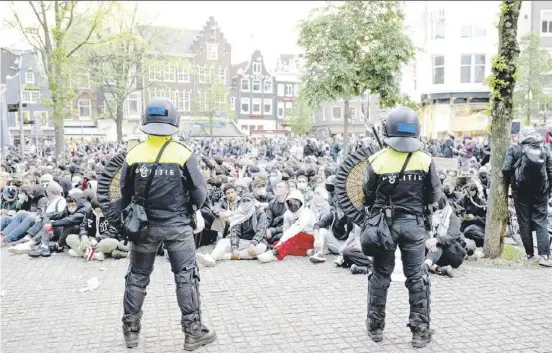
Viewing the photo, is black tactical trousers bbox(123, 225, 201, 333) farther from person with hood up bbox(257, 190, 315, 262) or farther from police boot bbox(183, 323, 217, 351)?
person with hood up bbox(257, 190, 315, 262)

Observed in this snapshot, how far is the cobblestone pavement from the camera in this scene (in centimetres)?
480

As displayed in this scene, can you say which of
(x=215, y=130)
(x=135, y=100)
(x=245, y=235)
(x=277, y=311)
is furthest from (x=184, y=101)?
(x=277, y=311)

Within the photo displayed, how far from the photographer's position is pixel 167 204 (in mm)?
4535

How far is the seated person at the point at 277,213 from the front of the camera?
28.6 feet

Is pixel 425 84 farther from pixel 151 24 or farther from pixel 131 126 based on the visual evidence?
pixel 131 126

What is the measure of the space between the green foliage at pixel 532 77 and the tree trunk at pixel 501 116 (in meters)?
22.4

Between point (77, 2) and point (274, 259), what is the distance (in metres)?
13.9

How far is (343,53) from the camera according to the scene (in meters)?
17.3

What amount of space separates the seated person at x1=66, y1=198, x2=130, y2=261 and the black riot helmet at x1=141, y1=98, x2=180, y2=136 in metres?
4.03

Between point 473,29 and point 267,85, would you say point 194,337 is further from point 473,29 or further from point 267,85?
point 267,85

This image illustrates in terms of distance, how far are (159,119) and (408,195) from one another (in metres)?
2.25

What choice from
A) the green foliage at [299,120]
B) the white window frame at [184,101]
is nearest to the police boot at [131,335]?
the white window frame at [184,101]

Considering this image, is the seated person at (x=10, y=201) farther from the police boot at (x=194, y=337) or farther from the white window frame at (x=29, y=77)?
the white window frame at (x=29, y=77)

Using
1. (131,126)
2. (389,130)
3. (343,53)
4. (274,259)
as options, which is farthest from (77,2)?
(131,126)
